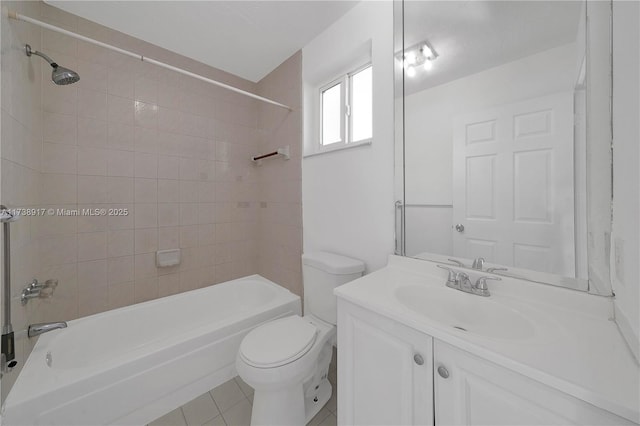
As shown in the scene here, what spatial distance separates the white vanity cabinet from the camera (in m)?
0.52

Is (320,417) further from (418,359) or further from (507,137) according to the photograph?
(507,137)

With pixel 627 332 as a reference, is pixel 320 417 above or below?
below

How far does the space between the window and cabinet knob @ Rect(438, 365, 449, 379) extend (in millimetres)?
1269

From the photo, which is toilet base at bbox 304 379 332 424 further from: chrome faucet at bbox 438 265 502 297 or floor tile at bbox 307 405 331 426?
chrome faucet at bbox 438 265 502 297

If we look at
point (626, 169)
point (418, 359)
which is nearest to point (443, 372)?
point (418, 359)

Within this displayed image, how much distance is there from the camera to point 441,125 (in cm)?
116

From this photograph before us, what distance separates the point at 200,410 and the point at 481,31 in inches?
95.1

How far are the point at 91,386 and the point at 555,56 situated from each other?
7.88 ft

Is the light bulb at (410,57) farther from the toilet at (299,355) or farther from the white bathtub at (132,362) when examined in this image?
the white bathtub at (132,362)

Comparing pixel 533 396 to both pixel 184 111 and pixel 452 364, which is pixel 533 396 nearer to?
pixel 452 364

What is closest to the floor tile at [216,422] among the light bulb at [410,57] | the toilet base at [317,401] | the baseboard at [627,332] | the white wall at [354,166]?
the toilet base at [317,401]

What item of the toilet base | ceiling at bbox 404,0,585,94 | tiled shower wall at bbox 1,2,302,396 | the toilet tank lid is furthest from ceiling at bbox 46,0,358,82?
the toilet base

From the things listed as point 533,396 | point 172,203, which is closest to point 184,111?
point 172,203

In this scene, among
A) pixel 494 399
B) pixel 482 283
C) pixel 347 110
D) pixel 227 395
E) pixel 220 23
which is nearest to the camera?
pixel 494 399
